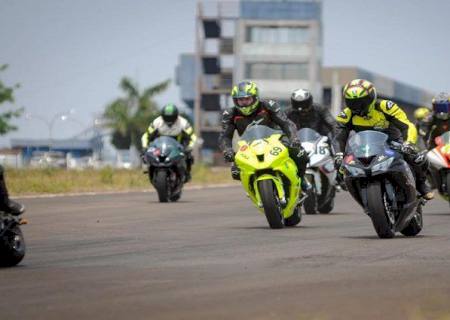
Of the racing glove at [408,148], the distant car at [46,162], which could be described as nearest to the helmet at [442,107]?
the racing glove at [408,148]

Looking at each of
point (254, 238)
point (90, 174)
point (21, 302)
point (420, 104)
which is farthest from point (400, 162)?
point (420, 104)

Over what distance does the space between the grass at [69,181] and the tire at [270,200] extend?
16.1 meters

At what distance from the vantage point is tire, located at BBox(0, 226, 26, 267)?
1326 cm

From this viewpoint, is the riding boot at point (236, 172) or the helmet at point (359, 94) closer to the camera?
the helmet at point (359, 94)

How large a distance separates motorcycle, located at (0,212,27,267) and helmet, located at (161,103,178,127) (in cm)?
1687

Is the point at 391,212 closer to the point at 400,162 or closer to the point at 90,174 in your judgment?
the point at 400,162

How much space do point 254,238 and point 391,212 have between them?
5.36 feet

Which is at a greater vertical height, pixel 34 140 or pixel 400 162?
pixel 400 162

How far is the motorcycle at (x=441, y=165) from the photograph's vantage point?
23.1 metres

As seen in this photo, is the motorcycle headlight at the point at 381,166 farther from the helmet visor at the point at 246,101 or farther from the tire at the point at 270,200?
the helmet visor at the point at 246,101

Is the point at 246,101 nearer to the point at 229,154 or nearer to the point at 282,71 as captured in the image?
the point at 229,154

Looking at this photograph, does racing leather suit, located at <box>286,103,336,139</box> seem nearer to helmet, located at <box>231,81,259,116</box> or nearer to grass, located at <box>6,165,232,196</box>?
helmet, located at <box>231,81,259,116</box>

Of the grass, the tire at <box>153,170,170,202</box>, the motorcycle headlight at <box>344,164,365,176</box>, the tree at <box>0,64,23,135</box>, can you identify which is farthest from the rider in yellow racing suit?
the tree at <box>0,64,23,135</box>

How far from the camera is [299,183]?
1958 cm
